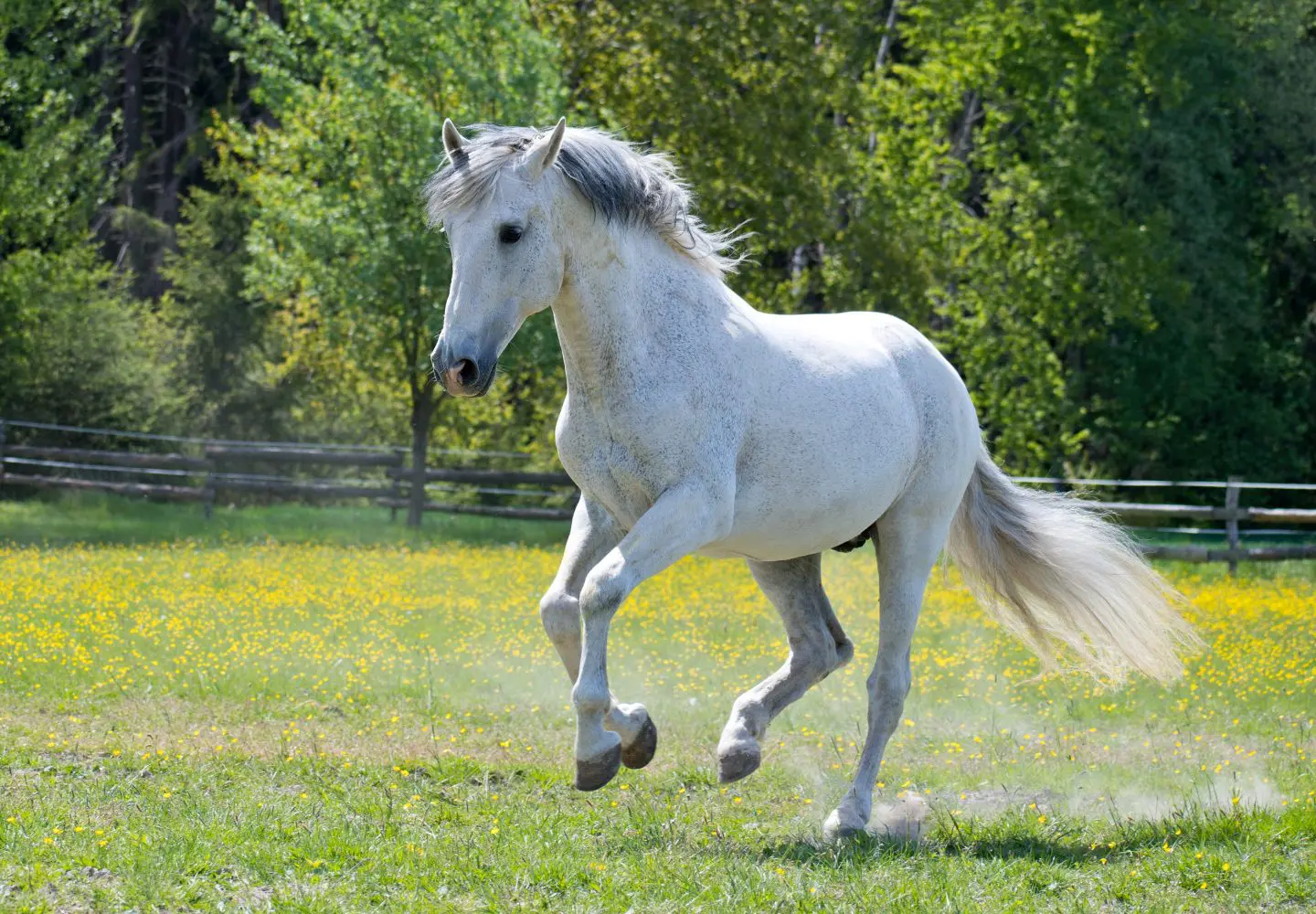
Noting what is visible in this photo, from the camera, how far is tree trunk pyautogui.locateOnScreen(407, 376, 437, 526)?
2380 cm

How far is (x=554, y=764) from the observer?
7.59 meters

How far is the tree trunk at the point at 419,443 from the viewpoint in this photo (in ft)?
78.1

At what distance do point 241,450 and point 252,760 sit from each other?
18.3 m

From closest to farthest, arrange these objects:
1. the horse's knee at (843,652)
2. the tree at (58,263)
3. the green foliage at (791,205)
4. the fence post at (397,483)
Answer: the horse's knee at (843,652) → the green foliage at (791,205) → the tree at (58,263) → the fence post at (397,483)

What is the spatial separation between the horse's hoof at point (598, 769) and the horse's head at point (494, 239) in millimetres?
1343

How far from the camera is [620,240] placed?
577 centimetres

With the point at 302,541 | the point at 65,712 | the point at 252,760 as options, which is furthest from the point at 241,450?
the point at 252,760

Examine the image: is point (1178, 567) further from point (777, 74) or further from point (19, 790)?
point (19, 790)

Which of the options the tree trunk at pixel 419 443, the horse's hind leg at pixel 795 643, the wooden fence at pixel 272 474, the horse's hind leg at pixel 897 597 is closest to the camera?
the horse's hind leg at pixel 795 643

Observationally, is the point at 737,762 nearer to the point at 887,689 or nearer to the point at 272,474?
the point at 887,689

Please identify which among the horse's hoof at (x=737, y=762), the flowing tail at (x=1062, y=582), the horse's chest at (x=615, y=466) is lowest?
the horse's hoof at (x=737, y=762)

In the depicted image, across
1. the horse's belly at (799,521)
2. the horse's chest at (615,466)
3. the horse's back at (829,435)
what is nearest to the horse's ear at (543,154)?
the horse's chest at (615,466)

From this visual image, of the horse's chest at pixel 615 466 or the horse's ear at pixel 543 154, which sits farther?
the horse's chest at pixel 615 466

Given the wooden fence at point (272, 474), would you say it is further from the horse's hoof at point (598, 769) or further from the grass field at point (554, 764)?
the horse's hoof at point (598, 769)
